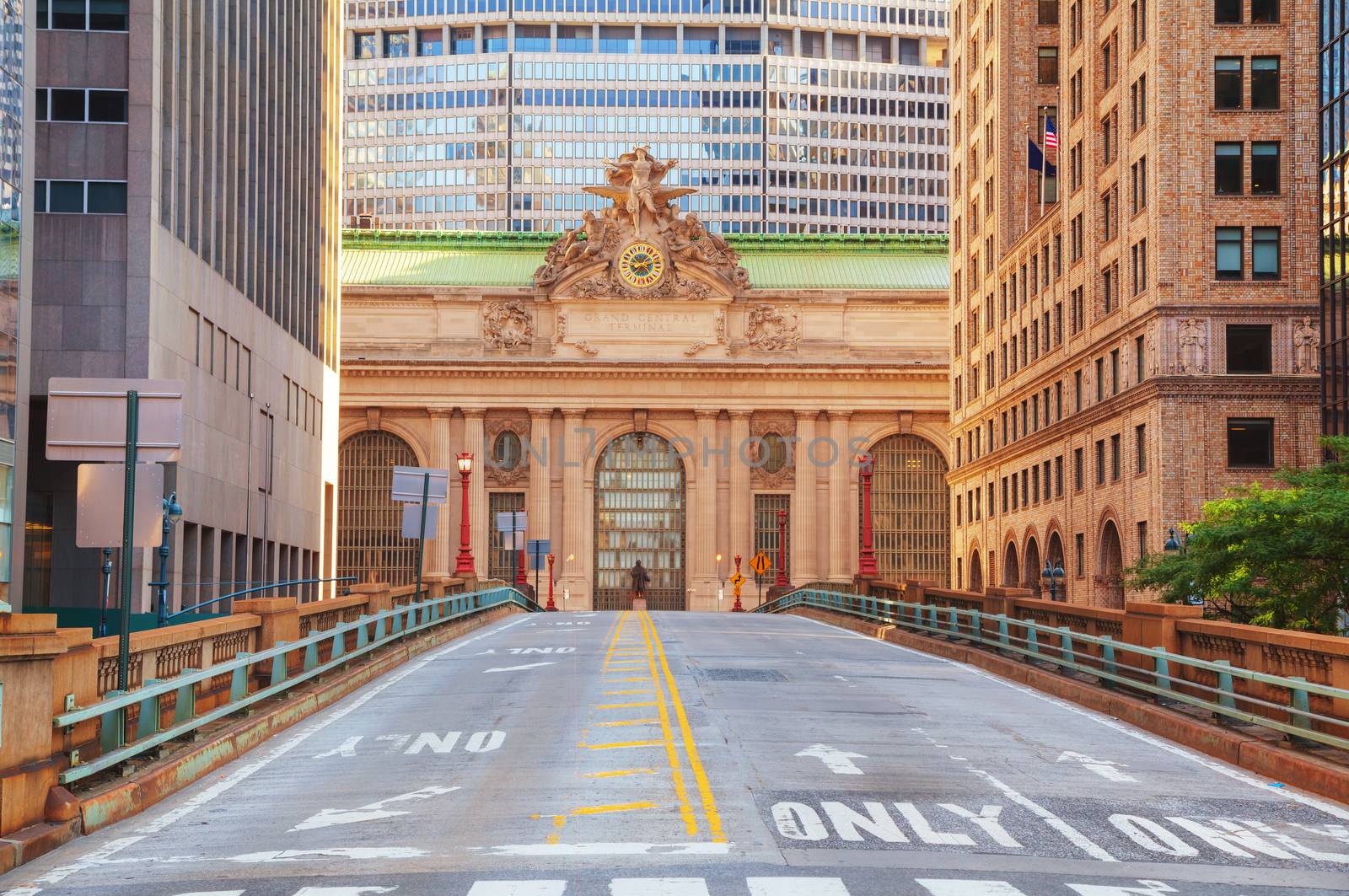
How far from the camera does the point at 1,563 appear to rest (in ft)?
141

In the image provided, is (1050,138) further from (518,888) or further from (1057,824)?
(518,888)

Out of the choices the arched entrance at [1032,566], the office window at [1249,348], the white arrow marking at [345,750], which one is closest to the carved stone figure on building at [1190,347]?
the office window at [1249,348]

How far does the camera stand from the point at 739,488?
107m

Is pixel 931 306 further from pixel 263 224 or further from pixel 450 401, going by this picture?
pixel 263 224

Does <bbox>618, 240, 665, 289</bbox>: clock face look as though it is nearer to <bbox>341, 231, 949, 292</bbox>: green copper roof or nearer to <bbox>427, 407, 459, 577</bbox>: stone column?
<bbox>341, 231, 949, 292</bbox>: green copper roof

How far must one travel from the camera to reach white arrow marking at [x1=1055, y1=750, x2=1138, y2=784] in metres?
19.4

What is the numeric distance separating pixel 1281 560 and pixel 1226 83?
2258 cm

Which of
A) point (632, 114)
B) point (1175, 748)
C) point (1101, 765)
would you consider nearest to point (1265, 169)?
point (1175, 748)

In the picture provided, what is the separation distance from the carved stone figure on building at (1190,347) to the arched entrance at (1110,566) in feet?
25.3

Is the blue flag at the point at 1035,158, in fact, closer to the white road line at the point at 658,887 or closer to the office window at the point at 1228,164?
the office window at the point at 1228,164

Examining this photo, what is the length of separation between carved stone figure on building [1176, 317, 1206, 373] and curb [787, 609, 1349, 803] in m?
22.5

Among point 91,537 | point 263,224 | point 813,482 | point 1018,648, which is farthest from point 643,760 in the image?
point 813,482

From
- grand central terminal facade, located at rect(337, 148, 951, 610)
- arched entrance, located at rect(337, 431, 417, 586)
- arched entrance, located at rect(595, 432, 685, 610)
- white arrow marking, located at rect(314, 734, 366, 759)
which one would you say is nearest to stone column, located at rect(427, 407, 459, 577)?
grand central terminal facade, located at rect(337, 148, 951, 610)

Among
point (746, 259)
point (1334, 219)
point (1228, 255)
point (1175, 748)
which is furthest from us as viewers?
point (746, 259)
